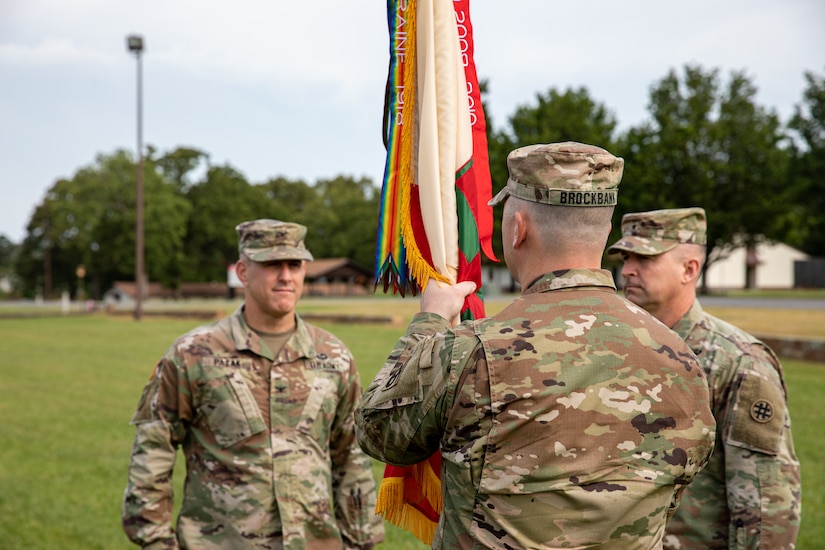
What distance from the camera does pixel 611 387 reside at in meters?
2.11

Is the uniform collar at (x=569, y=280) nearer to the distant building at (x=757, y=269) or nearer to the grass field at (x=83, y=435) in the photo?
the grass field at (x=83, y=435)

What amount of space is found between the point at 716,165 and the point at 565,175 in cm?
5208

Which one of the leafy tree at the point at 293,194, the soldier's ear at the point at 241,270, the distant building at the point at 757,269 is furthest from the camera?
the leafy tree at the point at 293,194

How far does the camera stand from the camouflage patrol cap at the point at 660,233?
12.6 ft

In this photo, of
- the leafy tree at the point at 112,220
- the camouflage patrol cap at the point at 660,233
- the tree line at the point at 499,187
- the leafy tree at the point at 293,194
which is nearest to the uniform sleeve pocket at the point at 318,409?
the camouflage patrol cap at the point at 660,233

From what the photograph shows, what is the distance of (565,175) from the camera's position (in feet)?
7.22

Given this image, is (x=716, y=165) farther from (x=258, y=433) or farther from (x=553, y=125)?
(x=258, y=433)

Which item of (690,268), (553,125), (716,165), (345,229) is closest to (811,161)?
(716,165)

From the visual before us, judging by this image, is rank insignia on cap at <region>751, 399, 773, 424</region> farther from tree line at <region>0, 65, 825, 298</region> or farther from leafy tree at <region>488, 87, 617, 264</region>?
leafy tree at <region>488, 87, 617, 264</region>

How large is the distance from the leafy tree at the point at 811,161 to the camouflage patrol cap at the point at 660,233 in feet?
180

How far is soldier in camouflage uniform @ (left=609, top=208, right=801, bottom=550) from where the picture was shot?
327cm

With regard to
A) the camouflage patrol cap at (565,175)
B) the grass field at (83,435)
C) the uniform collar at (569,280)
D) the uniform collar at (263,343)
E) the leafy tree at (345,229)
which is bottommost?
the grass field at (83,435)

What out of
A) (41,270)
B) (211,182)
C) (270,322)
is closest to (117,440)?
(270,322)

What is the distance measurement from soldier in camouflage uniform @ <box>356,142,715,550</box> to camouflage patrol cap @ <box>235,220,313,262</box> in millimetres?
2112
